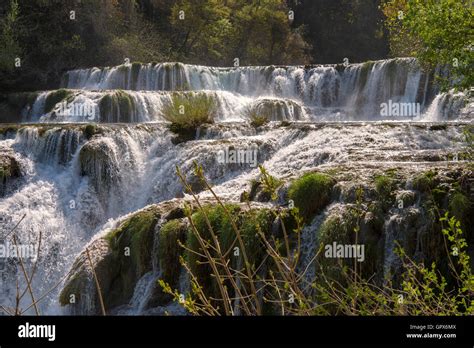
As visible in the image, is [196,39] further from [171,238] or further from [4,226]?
[171,238]

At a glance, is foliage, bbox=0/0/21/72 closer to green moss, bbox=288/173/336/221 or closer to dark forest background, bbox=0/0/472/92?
dark forest background, bbox=0/0/472/92

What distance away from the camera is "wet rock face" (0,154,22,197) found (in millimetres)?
15250

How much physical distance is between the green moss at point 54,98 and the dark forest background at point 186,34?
14.8ft

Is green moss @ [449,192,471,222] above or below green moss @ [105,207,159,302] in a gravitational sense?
above

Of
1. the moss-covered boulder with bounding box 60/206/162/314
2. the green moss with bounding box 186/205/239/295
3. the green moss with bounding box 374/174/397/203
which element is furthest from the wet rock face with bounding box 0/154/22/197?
the green moss with bounding box 374/174/397/203

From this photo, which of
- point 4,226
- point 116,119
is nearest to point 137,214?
point 4,226

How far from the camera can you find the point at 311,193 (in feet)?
31.5

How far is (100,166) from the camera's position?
15.7 meters

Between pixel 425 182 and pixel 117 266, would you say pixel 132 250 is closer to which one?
pixel 117 266

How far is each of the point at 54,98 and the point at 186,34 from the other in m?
15.8

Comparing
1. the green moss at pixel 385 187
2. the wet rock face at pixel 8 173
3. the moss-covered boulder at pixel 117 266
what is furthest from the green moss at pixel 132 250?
the wet rock face at pixel 8 173

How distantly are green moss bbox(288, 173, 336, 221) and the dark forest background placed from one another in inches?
641

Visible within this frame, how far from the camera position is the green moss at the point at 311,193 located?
947 cm

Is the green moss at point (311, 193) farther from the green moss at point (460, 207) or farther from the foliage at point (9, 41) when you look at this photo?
the foliage at point (9, 41)
